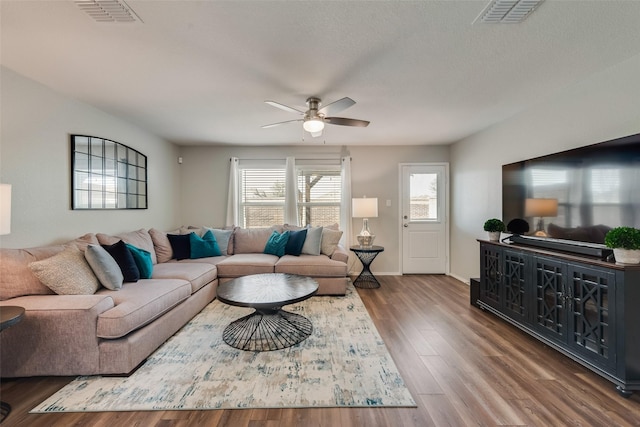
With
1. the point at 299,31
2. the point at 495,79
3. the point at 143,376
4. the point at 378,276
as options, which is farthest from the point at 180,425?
the point at 378,276

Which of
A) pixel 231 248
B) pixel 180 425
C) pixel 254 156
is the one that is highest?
pixel 254 156

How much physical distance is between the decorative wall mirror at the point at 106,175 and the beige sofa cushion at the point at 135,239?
1.27 ft

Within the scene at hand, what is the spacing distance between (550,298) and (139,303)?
10.8 ft

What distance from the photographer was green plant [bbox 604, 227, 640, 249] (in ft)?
5.78

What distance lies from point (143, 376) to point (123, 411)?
1.13 feet

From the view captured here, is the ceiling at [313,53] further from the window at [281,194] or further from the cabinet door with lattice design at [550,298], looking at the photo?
the window at [281,194]

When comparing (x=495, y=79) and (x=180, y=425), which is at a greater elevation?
(x=495, y=79)

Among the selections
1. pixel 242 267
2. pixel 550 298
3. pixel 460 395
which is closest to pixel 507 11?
pixel 550 298

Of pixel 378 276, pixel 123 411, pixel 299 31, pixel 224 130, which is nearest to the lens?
pixel 123 411

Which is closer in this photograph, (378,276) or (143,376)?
(143,376)

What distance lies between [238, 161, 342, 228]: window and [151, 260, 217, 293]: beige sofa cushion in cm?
164

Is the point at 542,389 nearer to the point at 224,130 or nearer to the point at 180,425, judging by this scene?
the point at 180,425

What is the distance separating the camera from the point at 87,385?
74.4 inches

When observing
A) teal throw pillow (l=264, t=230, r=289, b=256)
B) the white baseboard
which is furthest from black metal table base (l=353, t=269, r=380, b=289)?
the white baseboard
